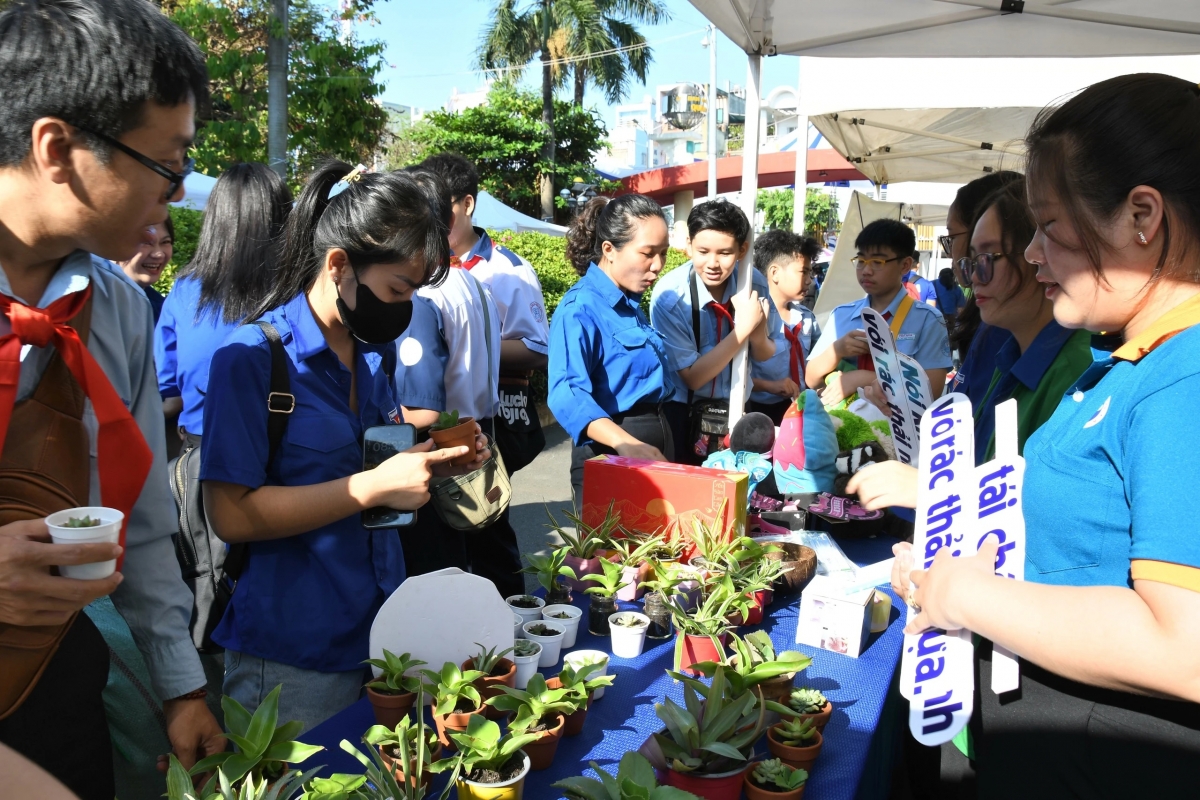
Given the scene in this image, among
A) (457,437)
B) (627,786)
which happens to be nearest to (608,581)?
(457,437)

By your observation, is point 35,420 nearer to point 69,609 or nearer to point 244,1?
point 69,609

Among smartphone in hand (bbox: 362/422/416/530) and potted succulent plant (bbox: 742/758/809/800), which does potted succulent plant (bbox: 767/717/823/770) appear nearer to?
potted succulent plant (bbox: 742/758/809/800)

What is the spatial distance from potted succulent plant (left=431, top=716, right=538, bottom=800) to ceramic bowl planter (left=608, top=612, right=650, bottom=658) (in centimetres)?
61

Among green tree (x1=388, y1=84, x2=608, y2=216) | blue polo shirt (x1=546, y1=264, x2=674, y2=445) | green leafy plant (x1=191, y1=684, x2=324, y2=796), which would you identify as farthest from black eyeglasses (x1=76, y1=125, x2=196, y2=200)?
green tree (x1=388, y1=84, x2=608, y2=216)

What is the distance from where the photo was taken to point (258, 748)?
1.30m

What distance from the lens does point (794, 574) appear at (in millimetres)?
2396

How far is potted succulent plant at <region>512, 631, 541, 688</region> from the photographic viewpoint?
1.75m

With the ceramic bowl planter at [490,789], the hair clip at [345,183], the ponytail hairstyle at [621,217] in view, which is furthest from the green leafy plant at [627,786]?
the ponytail hairstyle at [621,217]

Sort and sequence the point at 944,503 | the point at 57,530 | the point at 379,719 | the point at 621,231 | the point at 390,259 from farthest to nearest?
the point at 621,231 < the point at 390,259 < the point at 379,719 < the point at 944,503 < the point at 57,530

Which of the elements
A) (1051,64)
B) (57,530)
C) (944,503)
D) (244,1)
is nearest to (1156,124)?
(944,503)

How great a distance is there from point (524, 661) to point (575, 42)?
99.7ft

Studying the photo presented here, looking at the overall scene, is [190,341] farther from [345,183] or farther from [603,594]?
[603,594]

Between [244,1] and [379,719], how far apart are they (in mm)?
8596

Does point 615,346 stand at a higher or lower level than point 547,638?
higher
